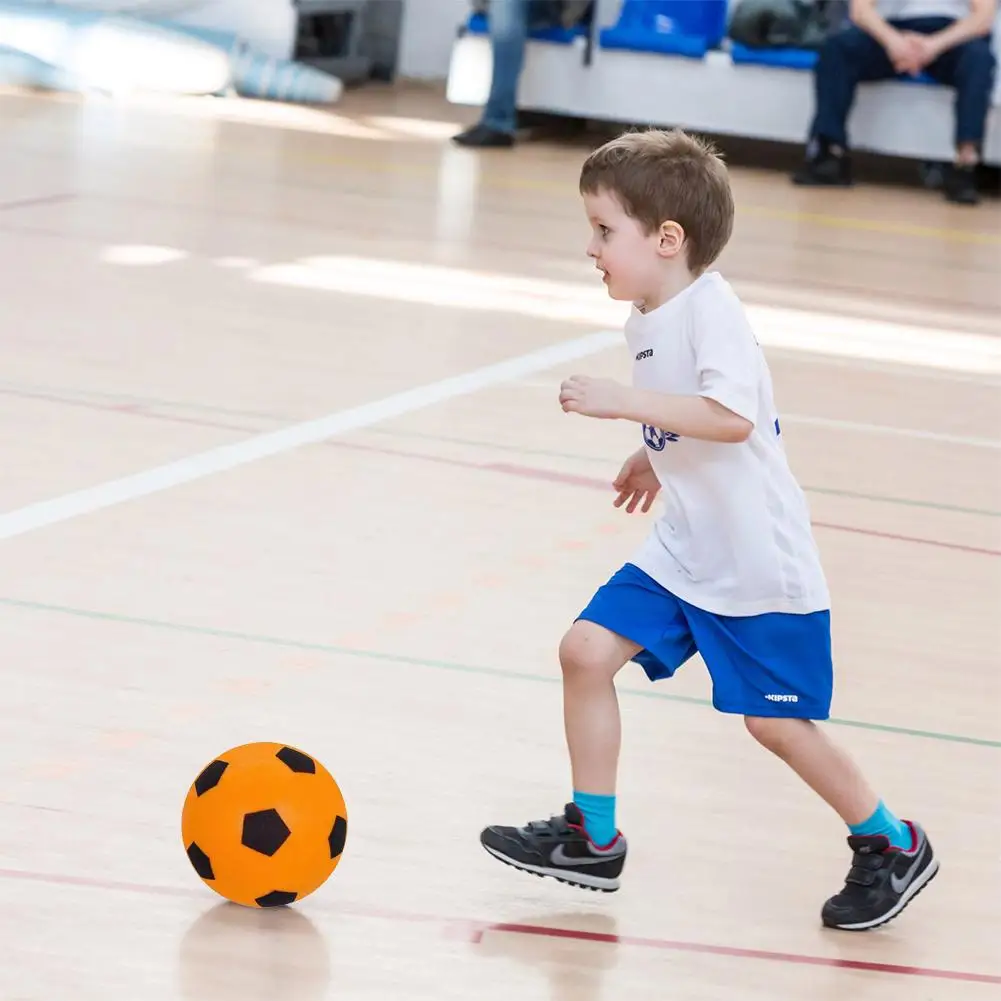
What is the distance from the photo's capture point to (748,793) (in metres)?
2.65

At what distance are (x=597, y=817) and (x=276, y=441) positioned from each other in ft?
6.92

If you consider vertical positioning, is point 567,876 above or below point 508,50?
below

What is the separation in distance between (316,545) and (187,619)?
1.65 ft

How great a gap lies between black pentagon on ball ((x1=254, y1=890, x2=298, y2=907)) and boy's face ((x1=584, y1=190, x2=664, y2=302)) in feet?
2.58

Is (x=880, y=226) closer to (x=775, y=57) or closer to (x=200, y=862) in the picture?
(x=775, y=57)

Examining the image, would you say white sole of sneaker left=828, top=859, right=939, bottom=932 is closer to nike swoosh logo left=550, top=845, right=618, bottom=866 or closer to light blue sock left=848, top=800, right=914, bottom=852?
light blue sock left=848, top=800, right=914, bottom=852

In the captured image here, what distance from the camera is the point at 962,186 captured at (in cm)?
947

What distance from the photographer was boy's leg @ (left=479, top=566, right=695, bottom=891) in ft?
7.44

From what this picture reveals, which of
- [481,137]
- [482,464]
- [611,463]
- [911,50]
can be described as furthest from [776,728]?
[481,137]

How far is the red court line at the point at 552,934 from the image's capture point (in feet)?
7.12

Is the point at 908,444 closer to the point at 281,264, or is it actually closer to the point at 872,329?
the point at 872,329

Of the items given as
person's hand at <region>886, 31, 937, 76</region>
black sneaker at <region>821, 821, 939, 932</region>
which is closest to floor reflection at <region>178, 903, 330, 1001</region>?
black sneaker at <region>821, 821, 939, 932</region>

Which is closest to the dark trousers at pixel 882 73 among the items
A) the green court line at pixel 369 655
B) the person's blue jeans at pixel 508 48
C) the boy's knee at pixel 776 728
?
the person's blue jeans at pixel 508 48

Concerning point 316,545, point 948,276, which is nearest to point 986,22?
point 948,276
